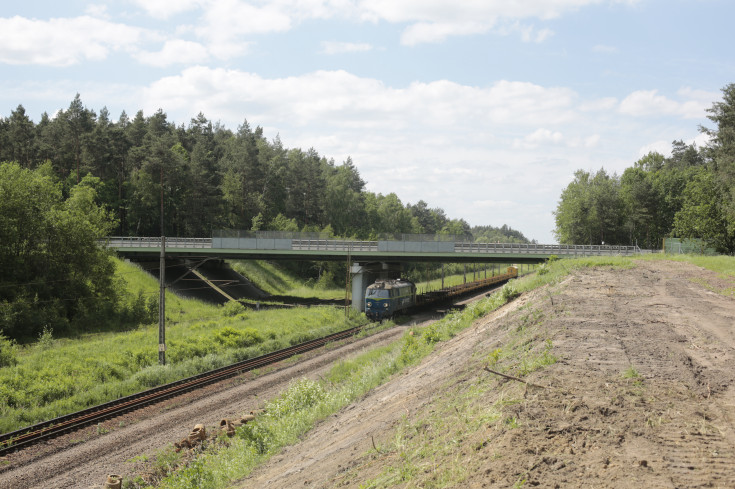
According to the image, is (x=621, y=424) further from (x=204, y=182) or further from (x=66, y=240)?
(x=204, y=182)

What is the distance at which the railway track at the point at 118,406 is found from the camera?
17.8m

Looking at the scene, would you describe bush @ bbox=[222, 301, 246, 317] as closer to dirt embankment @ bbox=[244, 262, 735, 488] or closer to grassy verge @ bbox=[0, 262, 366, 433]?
grassy verge @ bbox=[0, 262, 366, 433]

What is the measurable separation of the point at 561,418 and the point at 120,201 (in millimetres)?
77747

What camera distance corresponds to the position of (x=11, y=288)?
40906mm

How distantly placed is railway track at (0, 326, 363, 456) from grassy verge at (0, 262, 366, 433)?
1.19 metres

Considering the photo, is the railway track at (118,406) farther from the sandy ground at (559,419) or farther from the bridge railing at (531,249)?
the bridge railing at (531,249)

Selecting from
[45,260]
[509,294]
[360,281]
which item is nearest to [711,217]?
[360,281]

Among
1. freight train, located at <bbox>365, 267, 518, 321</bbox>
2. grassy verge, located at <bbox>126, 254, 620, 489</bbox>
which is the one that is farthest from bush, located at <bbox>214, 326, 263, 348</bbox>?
freight train, located at <bbox>365, 267, 518, 321</bbox>

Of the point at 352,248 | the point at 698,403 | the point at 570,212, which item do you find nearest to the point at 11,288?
the point at 352,248

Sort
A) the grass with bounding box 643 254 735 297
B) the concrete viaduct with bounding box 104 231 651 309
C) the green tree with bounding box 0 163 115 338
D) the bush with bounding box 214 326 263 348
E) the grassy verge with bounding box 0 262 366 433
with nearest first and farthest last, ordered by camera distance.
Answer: the grass with bounding box 643 254 735 297
the grassy verge with bounding box 0 262 366 433
the bush with bounding box 214 326 263 348
the green tree with bounding box 0 163 115 338
the concrete viaduct with bounding box 104 231 651 309

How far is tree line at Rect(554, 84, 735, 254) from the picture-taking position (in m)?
55.1

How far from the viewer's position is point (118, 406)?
2155cm

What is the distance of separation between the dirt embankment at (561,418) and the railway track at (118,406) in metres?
10.6

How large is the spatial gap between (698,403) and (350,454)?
589 centimetres
